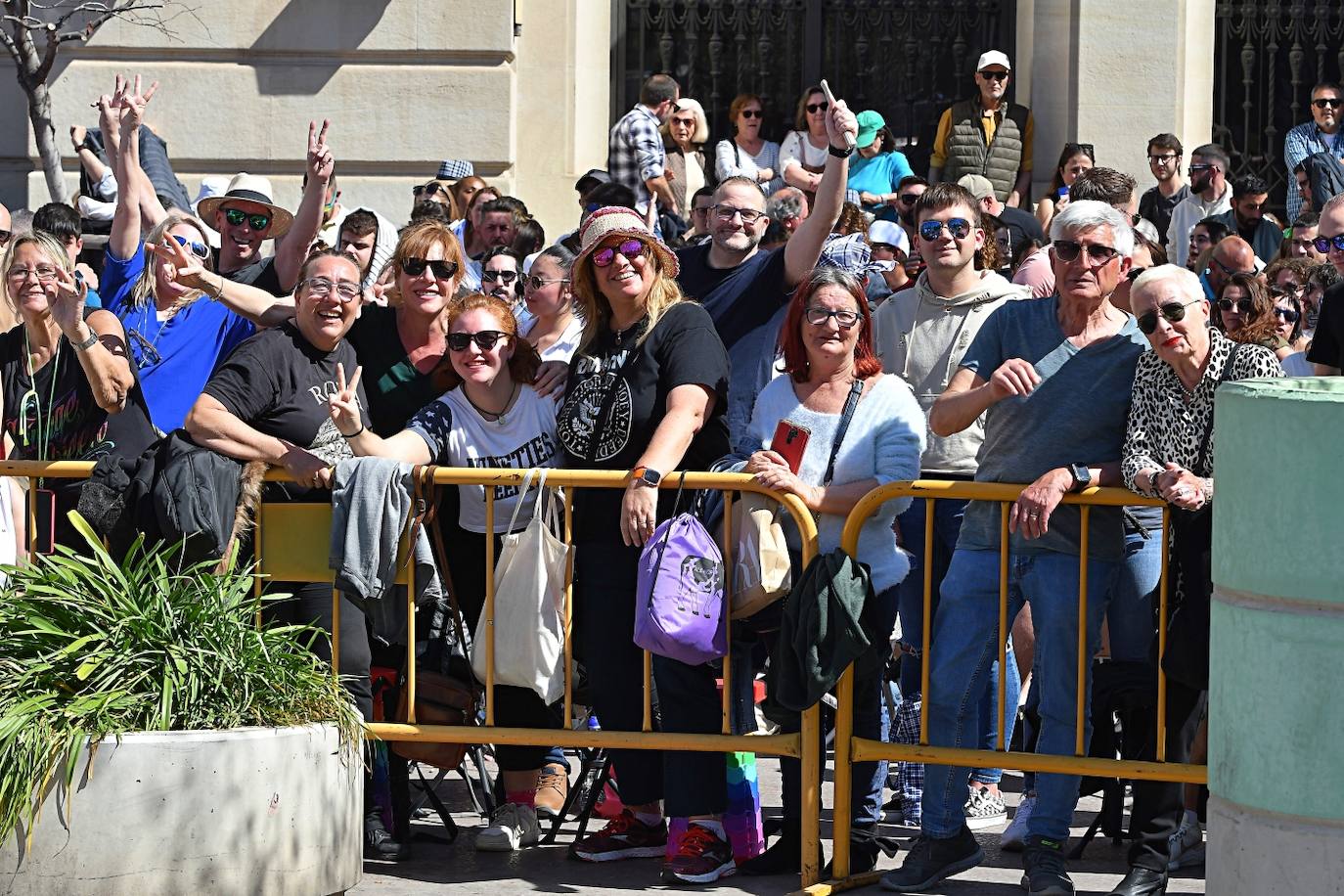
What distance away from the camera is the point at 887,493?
6246mm

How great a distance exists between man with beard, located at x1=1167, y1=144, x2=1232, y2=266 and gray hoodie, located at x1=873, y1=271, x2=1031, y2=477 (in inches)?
213

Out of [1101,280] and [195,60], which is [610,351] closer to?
[1101,280]

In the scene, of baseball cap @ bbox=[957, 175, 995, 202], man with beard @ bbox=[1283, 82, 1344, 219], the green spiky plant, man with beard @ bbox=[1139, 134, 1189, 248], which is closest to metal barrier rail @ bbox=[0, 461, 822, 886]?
the green spiky plant

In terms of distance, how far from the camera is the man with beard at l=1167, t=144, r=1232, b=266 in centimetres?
1262

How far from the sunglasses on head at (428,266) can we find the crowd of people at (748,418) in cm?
1

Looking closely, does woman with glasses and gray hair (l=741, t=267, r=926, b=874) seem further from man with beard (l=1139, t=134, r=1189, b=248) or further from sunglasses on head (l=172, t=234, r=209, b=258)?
man with beard (l=1139, t=134, r=1189, b=248)

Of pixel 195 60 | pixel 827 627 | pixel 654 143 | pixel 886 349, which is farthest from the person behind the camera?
pixel 195 60

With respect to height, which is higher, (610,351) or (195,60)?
(195,60)

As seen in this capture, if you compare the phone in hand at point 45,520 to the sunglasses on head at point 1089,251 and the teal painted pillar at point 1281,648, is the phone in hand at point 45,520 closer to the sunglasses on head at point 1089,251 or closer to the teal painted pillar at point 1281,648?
the sunglasses on head at point 1089,251

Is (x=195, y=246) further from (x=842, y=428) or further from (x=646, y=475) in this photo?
(x=842, y=428)

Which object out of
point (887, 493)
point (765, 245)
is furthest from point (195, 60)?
point (887, 493)

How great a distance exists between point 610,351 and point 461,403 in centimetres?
57

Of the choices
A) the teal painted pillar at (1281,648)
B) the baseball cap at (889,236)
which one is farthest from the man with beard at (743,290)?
the teal painted pillar at (1281,648)

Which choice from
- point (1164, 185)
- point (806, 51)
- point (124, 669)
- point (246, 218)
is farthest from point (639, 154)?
point (124, 669)
